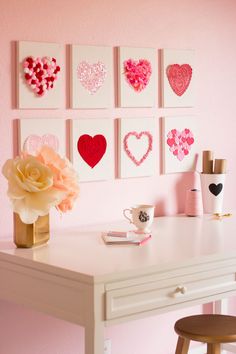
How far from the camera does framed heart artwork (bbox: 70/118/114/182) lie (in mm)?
3152

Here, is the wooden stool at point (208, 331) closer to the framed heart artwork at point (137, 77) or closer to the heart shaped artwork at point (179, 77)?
the framed heart artwork at point (137, 77)

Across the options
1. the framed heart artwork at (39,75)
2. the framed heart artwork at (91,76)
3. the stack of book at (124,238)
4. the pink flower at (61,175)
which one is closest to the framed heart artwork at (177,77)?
the framed heart artwork at (91,76)

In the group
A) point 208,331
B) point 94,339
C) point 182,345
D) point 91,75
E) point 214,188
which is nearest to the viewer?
point 94,339

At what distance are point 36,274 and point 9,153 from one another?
58 centimetres

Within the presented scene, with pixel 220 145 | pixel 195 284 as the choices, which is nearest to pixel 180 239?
pixel 195 284

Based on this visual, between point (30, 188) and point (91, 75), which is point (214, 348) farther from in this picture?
point (91, 75)

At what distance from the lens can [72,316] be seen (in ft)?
7.99

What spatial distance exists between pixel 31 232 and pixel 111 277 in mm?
434

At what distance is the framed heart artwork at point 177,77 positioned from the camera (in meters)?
3.48

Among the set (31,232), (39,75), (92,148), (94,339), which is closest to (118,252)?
(31,232)

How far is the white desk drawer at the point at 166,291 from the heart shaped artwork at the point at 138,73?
985mm

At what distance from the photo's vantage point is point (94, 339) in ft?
7.64

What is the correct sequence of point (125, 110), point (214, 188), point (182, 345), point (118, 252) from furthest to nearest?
point (214, 188), point (125, 110), point (182, 345), point (118, 252)

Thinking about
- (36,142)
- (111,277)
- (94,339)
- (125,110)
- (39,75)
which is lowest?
(94,339)
